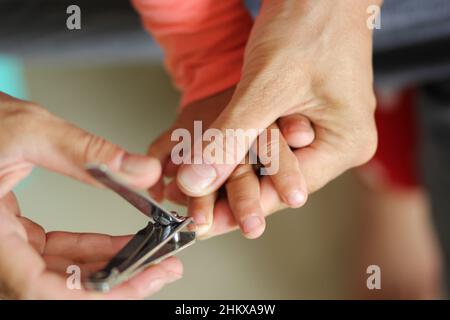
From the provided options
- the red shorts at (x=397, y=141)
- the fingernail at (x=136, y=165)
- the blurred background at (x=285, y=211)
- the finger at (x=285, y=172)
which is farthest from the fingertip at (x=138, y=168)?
the red shorts at (x=397, y=141)

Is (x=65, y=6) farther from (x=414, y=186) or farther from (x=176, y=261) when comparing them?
(x=414, y=186)

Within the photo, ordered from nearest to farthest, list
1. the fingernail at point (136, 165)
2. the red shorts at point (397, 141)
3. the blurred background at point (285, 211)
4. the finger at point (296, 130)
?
the fingernail at point (136, 165), the finger at point (296, 130), the blurred background at point (285, 211), the red shorts at point (397, 141)

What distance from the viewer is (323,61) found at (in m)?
0.42

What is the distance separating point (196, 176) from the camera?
40cm

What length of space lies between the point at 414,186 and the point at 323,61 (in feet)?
1.69

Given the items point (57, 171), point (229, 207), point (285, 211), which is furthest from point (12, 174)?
point (285, 211)

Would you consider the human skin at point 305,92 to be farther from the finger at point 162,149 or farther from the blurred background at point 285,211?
the blurred background at point 285,211

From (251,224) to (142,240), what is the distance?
0.06m

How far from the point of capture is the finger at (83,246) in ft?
1.24

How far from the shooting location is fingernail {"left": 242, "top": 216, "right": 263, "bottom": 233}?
40cm

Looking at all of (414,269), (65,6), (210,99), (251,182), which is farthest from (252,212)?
(414,269)

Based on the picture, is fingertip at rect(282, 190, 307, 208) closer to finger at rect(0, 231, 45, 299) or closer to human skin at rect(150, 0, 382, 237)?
human skin at rect(150, 0, 382, 237)

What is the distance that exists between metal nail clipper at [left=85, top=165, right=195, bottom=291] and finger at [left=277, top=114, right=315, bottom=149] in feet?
0.29

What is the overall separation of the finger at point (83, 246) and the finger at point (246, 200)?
2.7 inches
